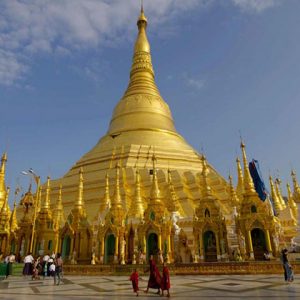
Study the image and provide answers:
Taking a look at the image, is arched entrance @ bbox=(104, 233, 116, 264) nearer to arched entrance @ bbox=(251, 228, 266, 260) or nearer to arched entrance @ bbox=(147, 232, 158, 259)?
arched entrance @ bbox=(147, 232, 158, 259)

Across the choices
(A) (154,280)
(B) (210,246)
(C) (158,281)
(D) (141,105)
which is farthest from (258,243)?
(D) (141,105)

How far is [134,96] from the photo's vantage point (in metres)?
42.6

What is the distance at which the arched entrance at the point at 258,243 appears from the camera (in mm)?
17906

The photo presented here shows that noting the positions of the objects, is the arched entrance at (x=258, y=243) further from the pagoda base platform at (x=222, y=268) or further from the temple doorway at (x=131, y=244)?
the temple doorway at (x=131, y=244)

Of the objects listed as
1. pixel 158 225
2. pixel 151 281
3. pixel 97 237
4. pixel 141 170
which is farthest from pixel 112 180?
pixel 151 281

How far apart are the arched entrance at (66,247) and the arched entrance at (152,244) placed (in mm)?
6952

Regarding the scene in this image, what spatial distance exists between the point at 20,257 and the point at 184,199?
45.9ft

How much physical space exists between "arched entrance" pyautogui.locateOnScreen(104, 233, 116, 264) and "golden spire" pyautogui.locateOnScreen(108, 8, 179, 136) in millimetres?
19245

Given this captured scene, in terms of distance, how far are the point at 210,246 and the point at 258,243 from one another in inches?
111

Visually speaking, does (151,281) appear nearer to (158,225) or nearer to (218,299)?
(218,299)

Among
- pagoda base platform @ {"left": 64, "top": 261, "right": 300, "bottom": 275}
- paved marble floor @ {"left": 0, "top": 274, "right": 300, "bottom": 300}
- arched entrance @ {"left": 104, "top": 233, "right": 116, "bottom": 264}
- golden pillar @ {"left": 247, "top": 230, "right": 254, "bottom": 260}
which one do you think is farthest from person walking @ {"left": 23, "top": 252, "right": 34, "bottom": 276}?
golden pillar @ {"left": 247, "top": 230, "right": 254, "bottom": 260}

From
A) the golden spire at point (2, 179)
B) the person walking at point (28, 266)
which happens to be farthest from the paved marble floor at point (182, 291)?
the golden spire at point (2, 179)

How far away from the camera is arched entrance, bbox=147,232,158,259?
1975 centimetres

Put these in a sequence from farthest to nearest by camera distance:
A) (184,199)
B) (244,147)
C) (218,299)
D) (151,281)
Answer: (184,199) → (244,147) → (151,281) → (218,299)
